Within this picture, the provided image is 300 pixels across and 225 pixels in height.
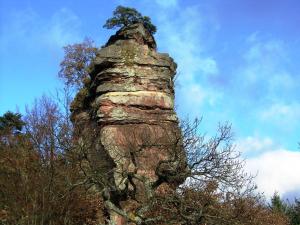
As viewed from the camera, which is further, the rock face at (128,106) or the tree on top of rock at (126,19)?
the tree on top of rock at (126,19)

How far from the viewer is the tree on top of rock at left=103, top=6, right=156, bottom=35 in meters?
31.0

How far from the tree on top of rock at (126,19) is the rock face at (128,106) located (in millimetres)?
948

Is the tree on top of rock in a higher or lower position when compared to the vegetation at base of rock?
higher

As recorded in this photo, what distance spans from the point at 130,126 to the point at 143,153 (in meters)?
2.71

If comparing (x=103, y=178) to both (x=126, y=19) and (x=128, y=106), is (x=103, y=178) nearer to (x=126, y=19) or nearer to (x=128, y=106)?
(x=128, y=106)

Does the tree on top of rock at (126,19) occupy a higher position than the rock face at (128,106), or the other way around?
the tree on top of rock at (126,19)

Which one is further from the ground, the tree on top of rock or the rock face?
the tree on top of rock

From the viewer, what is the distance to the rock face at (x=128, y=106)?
24.7 meters

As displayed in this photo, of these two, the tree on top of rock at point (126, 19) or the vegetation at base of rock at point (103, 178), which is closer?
the vegetation at base of rock at point (103, 178)

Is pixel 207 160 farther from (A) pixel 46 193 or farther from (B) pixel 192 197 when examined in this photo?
(A) pixel 46 193

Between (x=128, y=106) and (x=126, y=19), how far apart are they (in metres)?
6.59

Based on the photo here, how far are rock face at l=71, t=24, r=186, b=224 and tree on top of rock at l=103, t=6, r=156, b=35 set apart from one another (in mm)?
948

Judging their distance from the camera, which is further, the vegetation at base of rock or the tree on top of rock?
the tree on top of rock

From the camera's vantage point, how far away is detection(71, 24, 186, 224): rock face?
2473cm
